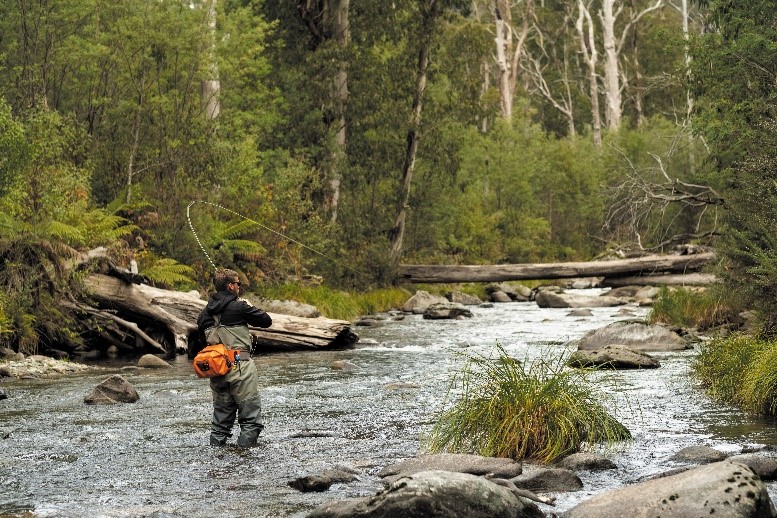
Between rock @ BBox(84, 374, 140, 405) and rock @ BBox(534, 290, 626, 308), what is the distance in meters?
17.8

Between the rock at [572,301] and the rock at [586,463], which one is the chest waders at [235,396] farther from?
the rock at [572,301]

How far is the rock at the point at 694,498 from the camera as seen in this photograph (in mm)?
6359

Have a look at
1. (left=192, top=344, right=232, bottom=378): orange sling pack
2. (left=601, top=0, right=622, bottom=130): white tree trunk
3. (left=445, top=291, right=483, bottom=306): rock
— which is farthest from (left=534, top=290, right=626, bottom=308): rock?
(left=601, top=0, right=622, bottom=130): white tree trunk

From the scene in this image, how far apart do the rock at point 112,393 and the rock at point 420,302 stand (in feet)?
51.7

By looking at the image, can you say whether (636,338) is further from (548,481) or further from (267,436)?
(548,481)

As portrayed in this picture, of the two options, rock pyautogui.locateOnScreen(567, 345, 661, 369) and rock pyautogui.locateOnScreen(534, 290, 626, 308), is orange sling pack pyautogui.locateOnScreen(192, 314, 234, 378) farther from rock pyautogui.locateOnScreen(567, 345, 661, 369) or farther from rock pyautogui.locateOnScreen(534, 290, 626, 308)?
rock pyautogui.locateOnScreen(534, 290, 626, 308)

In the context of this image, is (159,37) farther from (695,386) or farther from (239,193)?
(695,386)

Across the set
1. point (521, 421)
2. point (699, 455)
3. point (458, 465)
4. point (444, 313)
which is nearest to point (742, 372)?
point (699, 455)

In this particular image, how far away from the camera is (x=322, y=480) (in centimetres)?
782

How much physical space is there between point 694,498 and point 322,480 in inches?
103

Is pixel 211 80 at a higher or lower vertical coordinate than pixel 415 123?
higher

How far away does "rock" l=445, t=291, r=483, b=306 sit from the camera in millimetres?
31016

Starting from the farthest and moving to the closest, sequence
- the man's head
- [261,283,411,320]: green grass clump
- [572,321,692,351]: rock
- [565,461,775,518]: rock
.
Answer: [261,283,411,320]: green grass clump → [572,321,692,351]: rock → the man's head → [565,461,775,518]: rock

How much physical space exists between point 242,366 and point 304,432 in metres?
0.99
